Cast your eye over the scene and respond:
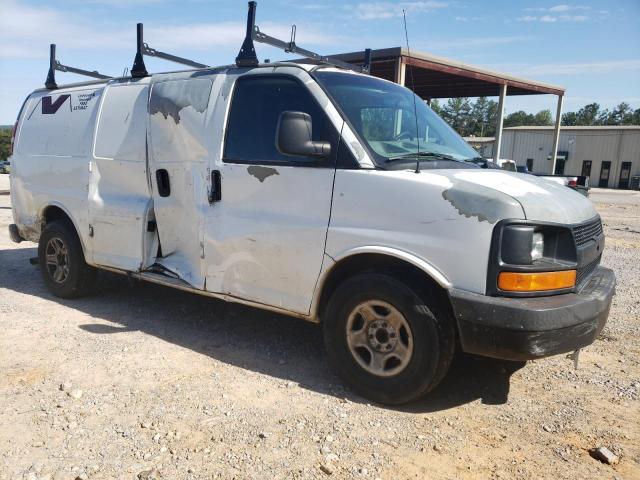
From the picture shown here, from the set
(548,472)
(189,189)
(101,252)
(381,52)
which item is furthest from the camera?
(381,52)

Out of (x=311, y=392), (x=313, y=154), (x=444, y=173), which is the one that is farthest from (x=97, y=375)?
(x=444, y=173)

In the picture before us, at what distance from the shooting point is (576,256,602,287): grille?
10.7ft

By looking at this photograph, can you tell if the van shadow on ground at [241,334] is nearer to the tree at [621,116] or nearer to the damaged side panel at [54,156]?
the damaged side panel at [54,156]

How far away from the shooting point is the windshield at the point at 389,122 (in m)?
3.65

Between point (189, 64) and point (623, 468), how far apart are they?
505cm

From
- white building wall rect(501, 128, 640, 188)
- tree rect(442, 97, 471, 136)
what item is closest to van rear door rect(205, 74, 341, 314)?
white building wall rect(501, 128, 640, 188)

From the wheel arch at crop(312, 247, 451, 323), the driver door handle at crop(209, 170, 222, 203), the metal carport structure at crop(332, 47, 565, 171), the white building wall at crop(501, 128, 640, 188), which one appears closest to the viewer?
the wheel arch at crop(312, 247, 451, 323)

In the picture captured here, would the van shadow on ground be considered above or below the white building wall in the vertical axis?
below

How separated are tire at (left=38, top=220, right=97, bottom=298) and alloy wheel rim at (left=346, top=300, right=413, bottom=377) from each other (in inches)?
130

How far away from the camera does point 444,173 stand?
3404 mm

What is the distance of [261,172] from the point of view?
391 cm

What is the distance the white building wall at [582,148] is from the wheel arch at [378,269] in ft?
141

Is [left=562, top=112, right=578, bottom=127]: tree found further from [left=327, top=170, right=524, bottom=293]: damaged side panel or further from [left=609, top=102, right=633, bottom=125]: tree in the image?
[left=327, top=170, right=524, bottom=293]: damaged side panel

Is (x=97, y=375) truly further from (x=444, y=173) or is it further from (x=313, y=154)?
(x=444, y=173)
